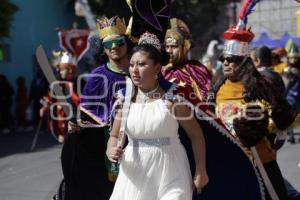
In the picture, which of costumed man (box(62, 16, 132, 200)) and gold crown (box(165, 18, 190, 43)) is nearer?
costumed man (box(62, 16, 132, 200))

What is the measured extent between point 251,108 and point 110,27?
4.78 ft

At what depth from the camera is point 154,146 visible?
4.63 m

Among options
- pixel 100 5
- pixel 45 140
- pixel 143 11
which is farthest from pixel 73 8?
pixel 143 11

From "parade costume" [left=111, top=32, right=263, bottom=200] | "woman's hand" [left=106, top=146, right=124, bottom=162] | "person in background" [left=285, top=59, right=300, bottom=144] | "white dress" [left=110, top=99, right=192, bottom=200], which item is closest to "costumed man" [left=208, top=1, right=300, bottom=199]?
"parade costume" [left=111, top=32, right=263, bottom=200]

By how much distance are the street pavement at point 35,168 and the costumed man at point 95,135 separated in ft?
7.17

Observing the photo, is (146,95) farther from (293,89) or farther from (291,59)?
(291,59)

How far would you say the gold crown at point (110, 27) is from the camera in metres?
6.15

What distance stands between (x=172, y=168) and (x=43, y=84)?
13300 millimetres

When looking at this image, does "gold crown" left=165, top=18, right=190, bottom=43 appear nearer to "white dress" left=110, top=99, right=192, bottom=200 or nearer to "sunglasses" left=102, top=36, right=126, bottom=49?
"sunglasses" left=102, top=36, right=126, bottom=49

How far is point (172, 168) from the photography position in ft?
15.1

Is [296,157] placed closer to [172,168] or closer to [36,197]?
[36,197]

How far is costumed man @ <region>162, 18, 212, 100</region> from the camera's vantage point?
654 cm

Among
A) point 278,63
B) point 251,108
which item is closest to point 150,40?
point 251,108

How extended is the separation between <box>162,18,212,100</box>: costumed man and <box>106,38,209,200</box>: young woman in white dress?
178 centimetres
